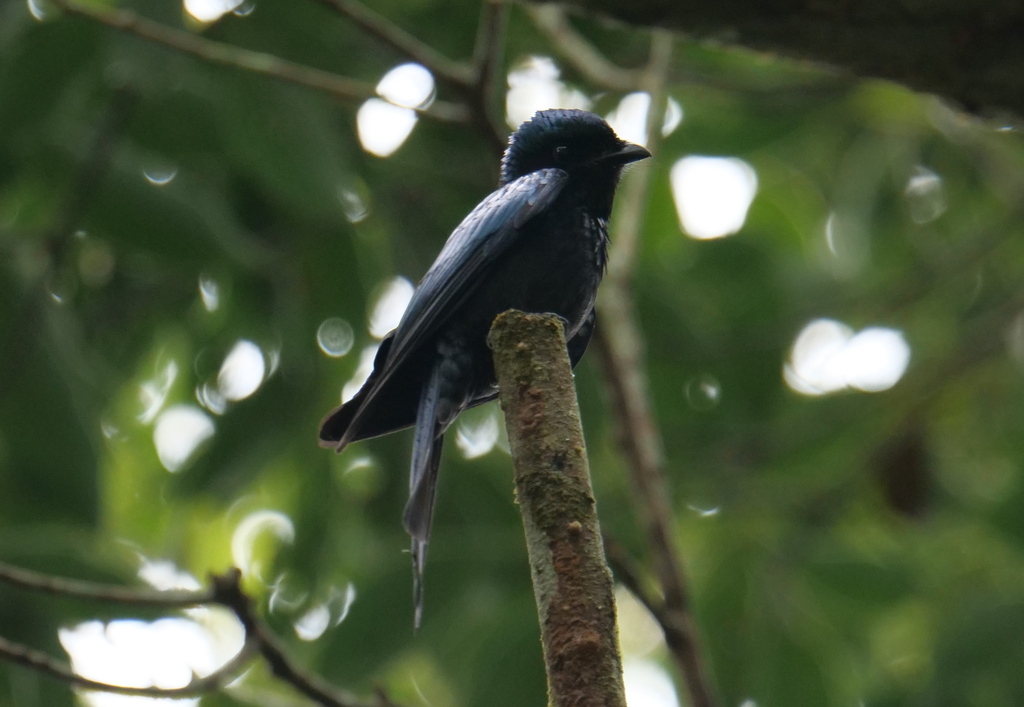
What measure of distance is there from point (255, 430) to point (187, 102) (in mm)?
1239

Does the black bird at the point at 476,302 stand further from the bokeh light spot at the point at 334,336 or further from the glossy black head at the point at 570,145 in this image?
the bokeh light spot at the point at 334,336

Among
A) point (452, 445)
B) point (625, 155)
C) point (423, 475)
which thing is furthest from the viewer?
point (452, 445)

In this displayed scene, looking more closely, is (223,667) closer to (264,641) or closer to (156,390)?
(264,641)

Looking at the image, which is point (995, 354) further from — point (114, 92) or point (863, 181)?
point (114, 92)

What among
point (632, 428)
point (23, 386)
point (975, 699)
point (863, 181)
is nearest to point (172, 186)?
point (23, 386)

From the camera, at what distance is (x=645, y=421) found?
181 inches

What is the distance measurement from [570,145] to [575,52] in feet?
5.32

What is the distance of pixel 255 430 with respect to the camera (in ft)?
15.8

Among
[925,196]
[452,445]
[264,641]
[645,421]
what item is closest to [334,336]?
[452,445]

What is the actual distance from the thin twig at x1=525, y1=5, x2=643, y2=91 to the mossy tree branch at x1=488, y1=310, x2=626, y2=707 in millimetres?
3248

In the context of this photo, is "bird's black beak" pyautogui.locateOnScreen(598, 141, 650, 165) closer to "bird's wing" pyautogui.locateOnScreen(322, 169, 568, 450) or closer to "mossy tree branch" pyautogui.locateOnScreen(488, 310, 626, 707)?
"bird's wing" pyautogui.locateOnScreen(322, 169, 568, 450)

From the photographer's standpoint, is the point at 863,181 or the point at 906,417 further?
the point at 863,181

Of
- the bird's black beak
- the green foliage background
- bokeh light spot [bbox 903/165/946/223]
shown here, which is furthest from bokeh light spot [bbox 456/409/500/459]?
bokeh light spot [bbox 903/165/946/223]

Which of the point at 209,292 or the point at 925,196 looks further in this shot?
the point at 925,196
